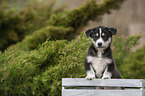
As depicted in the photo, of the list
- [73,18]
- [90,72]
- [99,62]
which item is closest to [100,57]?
[99,62]

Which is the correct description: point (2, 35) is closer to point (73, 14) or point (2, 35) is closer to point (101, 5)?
point (73, 14)

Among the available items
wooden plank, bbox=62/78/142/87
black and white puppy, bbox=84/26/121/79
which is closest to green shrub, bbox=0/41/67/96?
wooden plank, bbox=62/78/142/87

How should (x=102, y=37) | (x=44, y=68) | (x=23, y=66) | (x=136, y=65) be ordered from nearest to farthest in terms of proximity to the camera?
(x=102, y=37)
(x=23, y=66)
(x=44, y=68)
(x=136, y=65)

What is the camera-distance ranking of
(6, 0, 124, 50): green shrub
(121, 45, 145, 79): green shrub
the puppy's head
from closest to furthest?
the puppy's head
(6, 0, 124, 50): green shrub
(121, 45, 145, 79): green shrub

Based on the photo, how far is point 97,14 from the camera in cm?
390

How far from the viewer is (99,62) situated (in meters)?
1.63

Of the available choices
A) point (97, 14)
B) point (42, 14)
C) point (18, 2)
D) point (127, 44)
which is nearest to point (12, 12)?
point (42, 14)

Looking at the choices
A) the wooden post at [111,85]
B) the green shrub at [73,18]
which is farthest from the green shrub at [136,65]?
the wooden post at [111,85]

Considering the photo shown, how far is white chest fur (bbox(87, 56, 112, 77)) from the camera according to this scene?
63.7 inches

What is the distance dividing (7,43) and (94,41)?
381 cm

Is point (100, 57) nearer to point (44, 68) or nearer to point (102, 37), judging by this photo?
point (102, 37)

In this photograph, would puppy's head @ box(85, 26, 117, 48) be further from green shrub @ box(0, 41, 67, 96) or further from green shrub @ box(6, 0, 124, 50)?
green shrub @ box(6, 0, 124, 50)

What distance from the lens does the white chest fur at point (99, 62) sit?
5.31 ft

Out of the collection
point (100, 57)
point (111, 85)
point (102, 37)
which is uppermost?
point (102, 37)
